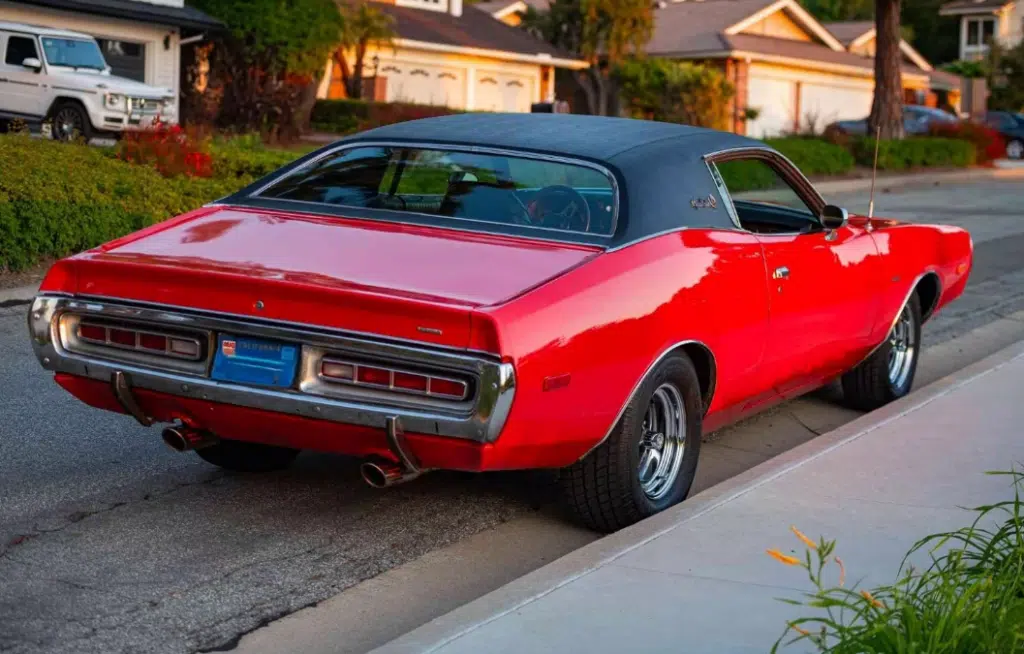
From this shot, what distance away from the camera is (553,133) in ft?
20.9

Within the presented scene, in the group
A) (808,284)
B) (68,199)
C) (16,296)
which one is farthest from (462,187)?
(68,199)

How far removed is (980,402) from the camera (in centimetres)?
784

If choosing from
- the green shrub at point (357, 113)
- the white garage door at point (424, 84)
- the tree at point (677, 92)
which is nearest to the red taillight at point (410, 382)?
the green shrub at point (357, 113)

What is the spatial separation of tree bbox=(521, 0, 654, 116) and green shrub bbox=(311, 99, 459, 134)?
10550mm

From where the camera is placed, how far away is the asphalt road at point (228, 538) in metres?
4.78

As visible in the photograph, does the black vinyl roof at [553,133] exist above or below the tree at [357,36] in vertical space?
below

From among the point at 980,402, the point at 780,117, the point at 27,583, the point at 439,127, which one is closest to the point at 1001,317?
the point at 980,402

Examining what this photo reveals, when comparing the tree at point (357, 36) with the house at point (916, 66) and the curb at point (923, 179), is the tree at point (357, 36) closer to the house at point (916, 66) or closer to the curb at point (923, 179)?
the curb at point (923, 179)

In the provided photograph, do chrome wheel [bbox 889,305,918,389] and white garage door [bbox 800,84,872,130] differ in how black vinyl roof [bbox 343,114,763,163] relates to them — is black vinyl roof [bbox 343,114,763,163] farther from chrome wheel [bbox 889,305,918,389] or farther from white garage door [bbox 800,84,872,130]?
white garage door [bbox 800,84,872,130]

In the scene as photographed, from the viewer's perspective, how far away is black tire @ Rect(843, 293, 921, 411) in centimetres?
808

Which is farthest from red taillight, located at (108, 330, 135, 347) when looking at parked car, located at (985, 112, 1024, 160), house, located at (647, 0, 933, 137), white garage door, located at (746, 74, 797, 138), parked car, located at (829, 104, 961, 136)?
parked car, located at (985, 112, 1024, 160)

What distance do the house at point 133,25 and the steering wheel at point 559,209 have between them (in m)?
26.0

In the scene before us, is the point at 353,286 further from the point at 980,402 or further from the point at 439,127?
the point at 980,402

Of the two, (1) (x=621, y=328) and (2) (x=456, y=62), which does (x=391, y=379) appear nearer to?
(1) (x=621, y=328)
